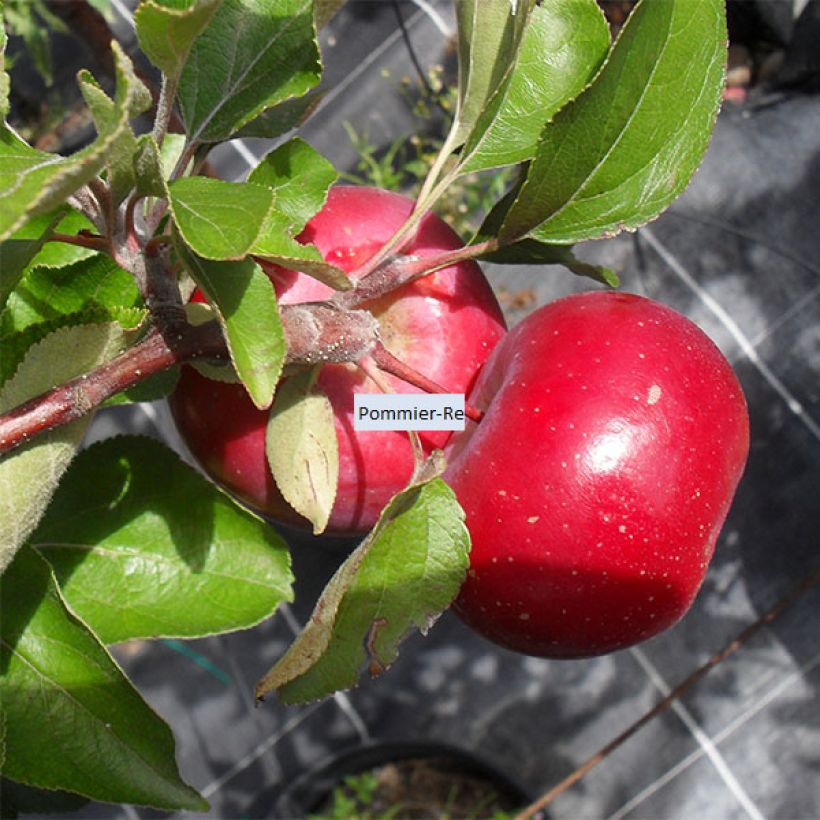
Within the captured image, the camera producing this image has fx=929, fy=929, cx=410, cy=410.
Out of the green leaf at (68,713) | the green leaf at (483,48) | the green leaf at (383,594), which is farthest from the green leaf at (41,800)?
the green leaf at (483,48)

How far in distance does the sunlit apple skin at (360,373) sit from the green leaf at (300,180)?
0.05 m

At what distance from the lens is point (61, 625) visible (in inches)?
20.8

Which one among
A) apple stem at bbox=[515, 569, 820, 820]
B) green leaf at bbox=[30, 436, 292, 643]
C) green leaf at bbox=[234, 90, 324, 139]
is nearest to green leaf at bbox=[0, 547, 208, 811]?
green leaf at bbox=[30, 436, 292, 643]

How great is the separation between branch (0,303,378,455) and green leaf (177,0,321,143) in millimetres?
107

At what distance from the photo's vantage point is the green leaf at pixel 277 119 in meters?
0.54

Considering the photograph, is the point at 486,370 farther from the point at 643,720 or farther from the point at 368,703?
the point at 368,703

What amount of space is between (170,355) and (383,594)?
0.16m

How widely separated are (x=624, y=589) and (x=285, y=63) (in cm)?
33

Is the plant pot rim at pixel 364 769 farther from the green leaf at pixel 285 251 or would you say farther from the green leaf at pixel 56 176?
the green leaf at pixel 56 176

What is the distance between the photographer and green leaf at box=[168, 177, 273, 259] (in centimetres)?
34

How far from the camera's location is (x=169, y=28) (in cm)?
35

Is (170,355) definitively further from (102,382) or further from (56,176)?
(56,176)

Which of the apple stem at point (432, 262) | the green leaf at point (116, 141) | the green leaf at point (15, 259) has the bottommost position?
the apple stem at point (432, 262)

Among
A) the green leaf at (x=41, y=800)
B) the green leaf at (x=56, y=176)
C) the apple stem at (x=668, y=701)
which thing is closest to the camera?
the green leaf at (x=56, y=176)
